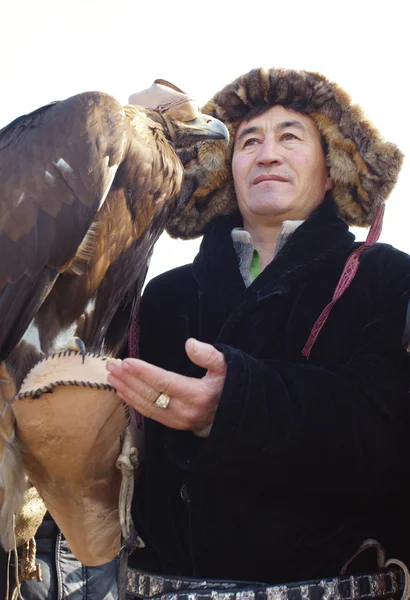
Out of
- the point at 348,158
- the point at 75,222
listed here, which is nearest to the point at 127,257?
the point at 75,222

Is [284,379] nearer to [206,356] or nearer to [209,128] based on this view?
[206,356]

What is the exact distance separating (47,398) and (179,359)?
75cm

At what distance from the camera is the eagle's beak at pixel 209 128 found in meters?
3.44

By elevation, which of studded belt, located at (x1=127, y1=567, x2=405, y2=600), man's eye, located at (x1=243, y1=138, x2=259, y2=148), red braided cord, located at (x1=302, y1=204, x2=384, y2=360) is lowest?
studded belt, located at (x1=127, y1=567, x2=405, y2=600)

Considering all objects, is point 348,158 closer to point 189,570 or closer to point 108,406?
point 108,406

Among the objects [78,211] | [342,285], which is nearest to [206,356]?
[342,285]

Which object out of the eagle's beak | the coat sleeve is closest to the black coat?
the coat sleeve

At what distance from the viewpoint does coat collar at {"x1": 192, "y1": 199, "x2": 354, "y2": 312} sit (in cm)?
279

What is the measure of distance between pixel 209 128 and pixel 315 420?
174cm

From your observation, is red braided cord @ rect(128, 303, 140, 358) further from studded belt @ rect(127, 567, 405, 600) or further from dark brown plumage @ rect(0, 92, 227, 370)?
studded belt @ rect(127, 567, 405, 600)

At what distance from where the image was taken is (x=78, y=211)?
8.78 ft

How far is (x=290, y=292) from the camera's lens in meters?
2.76

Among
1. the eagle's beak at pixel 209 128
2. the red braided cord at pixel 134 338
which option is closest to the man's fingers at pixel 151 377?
the red braided cord at pixel 134 338

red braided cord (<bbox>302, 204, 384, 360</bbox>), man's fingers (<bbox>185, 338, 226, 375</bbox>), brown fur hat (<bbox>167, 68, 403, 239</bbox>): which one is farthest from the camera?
brown fur hat (<bbox>167, 68, 403, 239</bbox>)
